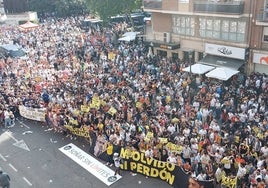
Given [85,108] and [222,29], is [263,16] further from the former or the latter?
[85,108]

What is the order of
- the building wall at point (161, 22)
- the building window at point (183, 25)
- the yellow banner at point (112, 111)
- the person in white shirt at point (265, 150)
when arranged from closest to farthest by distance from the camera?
the person in white shirt at point (265, 150)
the yellow banner at point (112, 111)
the building window at point (183, 25)
the building wall at point (161, 22)

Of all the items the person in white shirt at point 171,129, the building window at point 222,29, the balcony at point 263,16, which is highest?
the balcony at point 263,16

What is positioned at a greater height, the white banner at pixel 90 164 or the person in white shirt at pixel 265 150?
the person in white shirt at pixel 265 150

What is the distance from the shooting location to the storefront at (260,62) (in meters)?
23.7

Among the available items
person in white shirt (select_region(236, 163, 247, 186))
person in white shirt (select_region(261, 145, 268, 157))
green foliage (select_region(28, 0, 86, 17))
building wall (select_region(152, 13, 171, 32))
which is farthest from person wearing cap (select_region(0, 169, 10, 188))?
green foliage (select_region(28, 0, 86, 17))

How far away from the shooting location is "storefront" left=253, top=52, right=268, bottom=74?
2372 cm

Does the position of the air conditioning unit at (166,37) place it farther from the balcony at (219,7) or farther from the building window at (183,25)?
the balcony at (219,7)

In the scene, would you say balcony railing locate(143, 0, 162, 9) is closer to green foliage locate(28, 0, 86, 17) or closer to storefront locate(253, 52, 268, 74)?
storefront locate(253, 52, 268, 74)

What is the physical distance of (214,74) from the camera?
23453 millimetres

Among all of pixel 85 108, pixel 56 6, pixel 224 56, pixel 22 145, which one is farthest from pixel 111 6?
pixel 56 6

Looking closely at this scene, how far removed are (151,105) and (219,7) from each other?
30.3 feet

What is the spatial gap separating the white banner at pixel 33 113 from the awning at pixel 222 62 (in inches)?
500

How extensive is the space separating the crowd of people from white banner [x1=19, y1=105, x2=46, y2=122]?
1.41 ft

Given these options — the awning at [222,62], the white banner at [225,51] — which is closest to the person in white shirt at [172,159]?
the awning at [222,62]
